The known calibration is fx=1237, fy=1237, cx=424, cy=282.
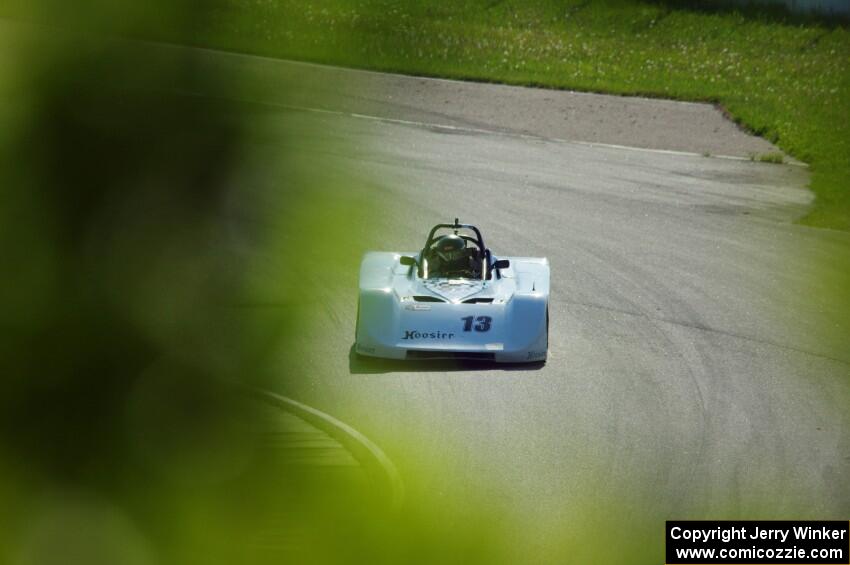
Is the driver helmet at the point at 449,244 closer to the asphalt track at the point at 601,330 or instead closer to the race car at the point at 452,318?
the asphalt track at the point at 601,330

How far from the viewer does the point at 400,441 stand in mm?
1785

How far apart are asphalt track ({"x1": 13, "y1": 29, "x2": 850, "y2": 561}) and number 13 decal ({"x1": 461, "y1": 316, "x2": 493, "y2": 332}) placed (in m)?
0.38

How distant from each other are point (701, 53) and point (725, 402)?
18.5 metres

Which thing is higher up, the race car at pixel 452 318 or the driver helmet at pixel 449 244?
the driver helmet at pixel 449 244

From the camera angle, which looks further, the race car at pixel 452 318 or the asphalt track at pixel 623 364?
the race car at pixel 452 318

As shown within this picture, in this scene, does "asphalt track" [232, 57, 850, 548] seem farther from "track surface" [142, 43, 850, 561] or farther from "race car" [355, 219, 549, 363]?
"race car" [355, 219, 549, 363]

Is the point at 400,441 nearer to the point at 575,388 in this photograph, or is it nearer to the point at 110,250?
the point at 110,250

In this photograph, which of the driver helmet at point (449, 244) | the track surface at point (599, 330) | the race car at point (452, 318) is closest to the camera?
the track surface at point (599, 330)

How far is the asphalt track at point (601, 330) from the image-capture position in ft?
5.94

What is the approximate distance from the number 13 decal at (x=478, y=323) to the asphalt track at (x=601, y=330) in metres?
0.38

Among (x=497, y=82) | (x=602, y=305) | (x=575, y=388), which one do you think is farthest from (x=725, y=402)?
(x=497, y=82)

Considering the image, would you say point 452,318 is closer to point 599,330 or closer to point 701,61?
point 599,330

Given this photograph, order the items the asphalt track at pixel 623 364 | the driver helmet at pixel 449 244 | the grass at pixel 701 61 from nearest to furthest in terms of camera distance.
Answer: the asphalt track at pixel 623 364 → the driver helmet at pixel 449 244 → the grass at pixel 701 61

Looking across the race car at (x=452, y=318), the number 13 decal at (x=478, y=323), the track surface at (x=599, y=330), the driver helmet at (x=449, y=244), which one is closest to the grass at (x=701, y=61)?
the track surface at (x=599, y=330)
